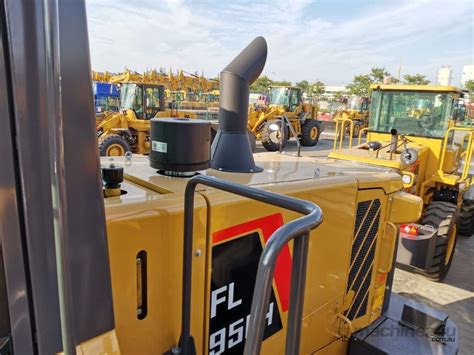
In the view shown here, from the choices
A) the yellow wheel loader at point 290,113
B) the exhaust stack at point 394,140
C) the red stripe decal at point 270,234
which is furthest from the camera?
the yellow wheel loader at point 290,113

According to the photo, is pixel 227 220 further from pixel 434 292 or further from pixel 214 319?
pixel 434 292

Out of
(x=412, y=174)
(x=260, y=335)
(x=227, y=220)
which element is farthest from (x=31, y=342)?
(x=412, y=174)

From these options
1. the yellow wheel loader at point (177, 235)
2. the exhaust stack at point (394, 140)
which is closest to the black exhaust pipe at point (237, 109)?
the yellow wheel loader at point (177, 235)

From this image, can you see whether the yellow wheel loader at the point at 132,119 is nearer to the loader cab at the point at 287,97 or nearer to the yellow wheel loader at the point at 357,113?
the loader cab at the point at 287,97

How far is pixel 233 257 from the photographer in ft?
5.28

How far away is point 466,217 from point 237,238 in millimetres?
6768

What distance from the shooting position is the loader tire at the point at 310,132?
58.4 ft

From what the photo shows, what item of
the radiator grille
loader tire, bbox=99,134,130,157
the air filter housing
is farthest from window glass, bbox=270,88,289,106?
the air filter housing

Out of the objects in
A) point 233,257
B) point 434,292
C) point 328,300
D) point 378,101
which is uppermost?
point 378,101

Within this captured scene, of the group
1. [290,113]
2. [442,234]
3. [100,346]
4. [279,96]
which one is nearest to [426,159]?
[442,234]

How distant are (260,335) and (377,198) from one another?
198 cm

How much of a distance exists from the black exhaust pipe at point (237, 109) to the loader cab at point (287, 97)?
1568 cm

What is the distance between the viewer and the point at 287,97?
17516 mm

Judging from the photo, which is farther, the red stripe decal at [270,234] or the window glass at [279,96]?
the window glass at [279,96]
